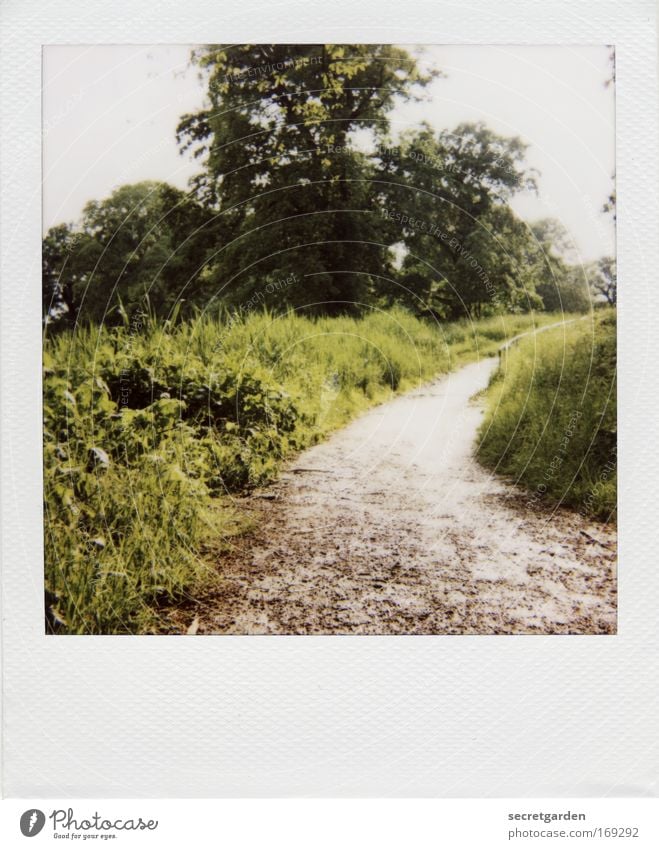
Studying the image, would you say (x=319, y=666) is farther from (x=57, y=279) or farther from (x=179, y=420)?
(x=57, y=279)

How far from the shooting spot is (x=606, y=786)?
2.26 metres

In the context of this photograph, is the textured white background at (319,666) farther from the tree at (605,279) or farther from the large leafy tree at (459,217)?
the large leafy tree at (459,217)

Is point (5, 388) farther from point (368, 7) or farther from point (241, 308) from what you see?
point (368, 7)

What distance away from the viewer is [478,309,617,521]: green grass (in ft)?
7.95

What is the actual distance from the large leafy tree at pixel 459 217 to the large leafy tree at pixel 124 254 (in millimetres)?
925

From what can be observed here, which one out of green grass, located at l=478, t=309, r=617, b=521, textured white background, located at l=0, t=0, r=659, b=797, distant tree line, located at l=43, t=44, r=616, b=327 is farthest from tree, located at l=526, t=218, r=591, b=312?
textured white background, located at l=0, t=0, r=659, b=797

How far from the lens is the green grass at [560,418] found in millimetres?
2424

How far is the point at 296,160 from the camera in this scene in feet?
7.96

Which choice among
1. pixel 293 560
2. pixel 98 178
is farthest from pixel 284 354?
pixel 98 178

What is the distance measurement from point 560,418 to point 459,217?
1031 mm

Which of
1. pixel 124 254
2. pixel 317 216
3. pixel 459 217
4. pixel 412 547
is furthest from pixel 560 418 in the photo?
pixel 124 254

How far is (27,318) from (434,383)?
1848mm

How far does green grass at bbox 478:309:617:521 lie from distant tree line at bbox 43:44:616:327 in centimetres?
19

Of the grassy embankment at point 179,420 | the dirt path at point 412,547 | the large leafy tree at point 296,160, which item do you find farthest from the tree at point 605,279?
the large leafy tree at point 296,160
